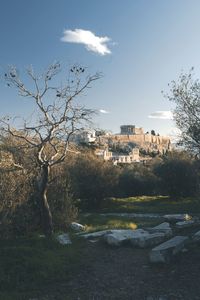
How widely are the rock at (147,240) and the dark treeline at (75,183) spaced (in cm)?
408

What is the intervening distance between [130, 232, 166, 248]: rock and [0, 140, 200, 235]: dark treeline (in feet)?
13.4

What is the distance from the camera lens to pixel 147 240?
587 inches

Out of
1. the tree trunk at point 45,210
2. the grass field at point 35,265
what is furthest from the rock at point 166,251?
the tree trunk at point 45,210

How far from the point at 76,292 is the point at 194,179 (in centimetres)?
3214

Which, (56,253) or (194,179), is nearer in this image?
(56,253)

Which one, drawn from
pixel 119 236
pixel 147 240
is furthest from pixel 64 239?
pixel 147 240

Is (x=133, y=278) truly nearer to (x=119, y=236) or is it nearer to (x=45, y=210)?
(x=119, y=236)

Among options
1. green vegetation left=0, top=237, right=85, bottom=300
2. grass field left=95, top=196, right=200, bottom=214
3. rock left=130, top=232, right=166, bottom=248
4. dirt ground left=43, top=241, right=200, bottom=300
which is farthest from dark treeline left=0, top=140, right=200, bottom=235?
rock left=130, top=232, right=166, bottom=248

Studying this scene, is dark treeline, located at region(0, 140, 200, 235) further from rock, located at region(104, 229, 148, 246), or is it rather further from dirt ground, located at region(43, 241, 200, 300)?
dirt ground, located at region(43, 241, 200, 300)

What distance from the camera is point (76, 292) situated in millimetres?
10148

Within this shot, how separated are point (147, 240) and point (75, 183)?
22230mm

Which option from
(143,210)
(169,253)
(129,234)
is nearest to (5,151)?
(129,234)

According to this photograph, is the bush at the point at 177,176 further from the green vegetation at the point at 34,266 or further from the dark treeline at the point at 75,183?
the green vegetation at the point at 34,266

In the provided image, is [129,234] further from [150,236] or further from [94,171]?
[94,171]
